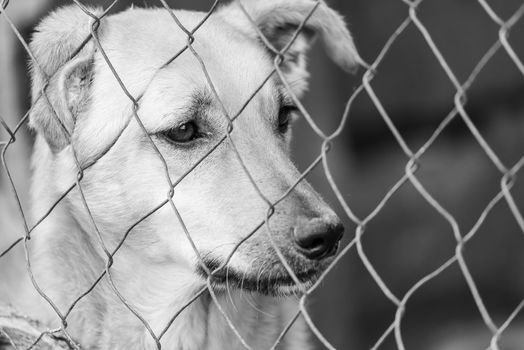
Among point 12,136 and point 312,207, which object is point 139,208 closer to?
point 12,136

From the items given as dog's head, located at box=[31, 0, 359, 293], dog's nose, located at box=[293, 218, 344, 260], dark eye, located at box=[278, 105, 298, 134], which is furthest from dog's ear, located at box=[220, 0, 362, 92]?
dog's nose, located at box=[293, 218, 344, 260]

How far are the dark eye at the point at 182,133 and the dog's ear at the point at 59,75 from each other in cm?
34

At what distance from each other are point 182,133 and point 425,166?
2932mm

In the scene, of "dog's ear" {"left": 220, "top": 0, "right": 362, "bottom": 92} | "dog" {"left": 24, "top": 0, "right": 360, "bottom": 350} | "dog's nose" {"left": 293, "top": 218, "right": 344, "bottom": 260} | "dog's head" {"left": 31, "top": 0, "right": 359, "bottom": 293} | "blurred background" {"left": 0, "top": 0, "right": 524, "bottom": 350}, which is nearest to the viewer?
"dog's nose" {"left": 293, "top": 218, "right": 344, "bottom": 260}

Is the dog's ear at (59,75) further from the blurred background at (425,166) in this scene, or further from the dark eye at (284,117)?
the blurred background at (425,166)

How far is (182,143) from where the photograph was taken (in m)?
2.80

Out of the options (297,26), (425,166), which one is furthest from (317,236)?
(425,166)

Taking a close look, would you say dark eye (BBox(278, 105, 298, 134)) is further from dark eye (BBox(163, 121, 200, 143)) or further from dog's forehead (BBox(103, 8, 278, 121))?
dark eye (BBox(163, 121, 200, 143))

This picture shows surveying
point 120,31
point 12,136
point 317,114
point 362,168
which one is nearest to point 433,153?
point 362,168

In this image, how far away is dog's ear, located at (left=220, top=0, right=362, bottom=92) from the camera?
10.0ft

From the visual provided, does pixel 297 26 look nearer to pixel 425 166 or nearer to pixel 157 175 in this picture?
pixel 157 175

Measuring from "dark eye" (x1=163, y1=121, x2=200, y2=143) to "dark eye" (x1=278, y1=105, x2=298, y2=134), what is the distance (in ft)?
1.39

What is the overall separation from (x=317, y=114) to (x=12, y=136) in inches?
107

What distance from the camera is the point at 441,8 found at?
519 cm
